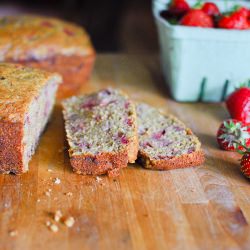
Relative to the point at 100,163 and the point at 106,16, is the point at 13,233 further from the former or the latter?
the point at 106,16

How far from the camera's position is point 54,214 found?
238 cm

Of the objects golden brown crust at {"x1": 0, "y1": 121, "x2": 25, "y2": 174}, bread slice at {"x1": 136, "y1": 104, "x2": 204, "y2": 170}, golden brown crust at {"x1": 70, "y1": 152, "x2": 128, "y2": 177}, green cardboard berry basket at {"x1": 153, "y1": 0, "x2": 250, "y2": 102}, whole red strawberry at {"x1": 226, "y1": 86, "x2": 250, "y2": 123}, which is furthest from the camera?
green cardboard berry basket at {"x1": 153, "y1": 0, "x2": 250, "y2": 102}

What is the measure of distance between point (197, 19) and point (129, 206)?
1668 millimetres

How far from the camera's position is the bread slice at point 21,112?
8.43 ft

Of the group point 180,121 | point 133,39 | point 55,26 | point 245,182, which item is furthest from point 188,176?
point 133,39

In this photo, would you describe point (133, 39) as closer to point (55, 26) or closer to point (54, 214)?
point (55, 26)

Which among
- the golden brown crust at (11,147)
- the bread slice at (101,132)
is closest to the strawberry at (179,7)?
the bread slice at (101,132)

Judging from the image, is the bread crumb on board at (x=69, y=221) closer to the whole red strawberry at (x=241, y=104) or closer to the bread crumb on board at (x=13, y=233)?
the bread crumb on board at (x=13, y=233)

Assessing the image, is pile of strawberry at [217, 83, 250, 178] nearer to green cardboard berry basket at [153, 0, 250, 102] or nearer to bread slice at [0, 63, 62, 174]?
green cardboard berry basket at [153, 0, 250, 102]

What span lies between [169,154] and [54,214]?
0.82 meters

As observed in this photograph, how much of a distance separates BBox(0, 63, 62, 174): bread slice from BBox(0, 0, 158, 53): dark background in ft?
11.7

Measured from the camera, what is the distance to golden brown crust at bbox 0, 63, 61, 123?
2.59 meters

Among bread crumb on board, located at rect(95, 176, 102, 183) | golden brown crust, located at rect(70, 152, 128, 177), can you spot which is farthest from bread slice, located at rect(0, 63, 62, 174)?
bread crumb on board, located at rect(95, 176, 102, 183)

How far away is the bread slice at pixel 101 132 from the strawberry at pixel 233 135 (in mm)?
592
